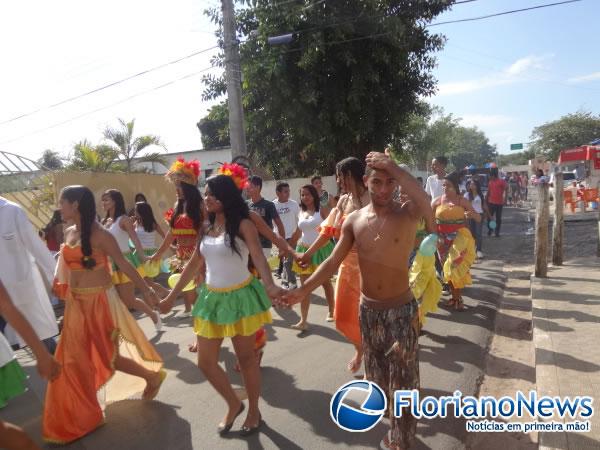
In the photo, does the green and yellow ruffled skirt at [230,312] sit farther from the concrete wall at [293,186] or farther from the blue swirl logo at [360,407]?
the concrete wall at [293,186]

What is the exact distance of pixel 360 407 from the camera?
3709mm

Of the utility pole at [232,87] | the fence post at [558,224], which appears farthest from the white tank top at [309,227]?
the utility pole at [232,87]

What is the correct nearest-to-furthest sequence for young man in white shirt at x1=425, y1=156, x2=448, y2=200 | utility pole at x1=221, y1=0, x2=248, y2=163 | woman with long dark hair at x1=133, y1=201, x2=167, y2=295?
young man in white shirt at x1=425, y1=156, x2=448, y2=200 → woman with long dark hair at x1=133, y1=201, x2=167, y2=295 → utility pole at x1=221, y1=0, x2=248, y2=163

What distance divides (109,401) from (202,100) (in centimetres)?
1326

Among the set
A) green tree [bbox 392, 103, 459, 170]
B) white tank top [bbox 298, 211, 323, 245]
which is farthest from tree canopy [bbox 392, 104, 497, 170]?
white tank top [bbox 298, 211, 323, 245]

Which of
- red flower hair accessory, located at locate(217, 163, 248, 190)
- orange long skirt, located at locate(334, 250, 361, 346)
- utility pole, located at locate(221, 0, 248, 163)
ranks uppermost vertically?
utility pole, located at locate(221, 0, 248, 163)

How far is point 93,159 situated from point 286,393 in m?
14.3

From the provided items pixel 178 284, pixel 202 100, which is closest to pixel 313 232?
pixel 178 284

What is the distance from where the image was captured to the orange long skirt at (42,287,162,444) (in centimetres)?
386

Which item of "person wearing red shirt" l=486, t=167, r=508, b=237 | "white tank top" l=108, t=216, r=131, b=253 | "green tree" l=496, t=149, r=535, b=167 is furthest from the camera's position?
"green tree" l=496, t=149, r=535, b=167

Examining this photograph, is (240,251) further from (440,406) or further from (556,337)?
(556,337)

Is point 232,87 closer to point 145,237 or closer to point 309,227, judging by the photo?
point 145,237

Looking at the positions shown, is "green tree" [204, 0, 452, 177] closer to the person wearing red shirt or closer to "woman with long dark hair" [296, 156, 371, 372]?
the person wearing red shirt

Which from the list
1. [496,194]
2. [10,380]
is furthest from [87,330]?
[496,194]
